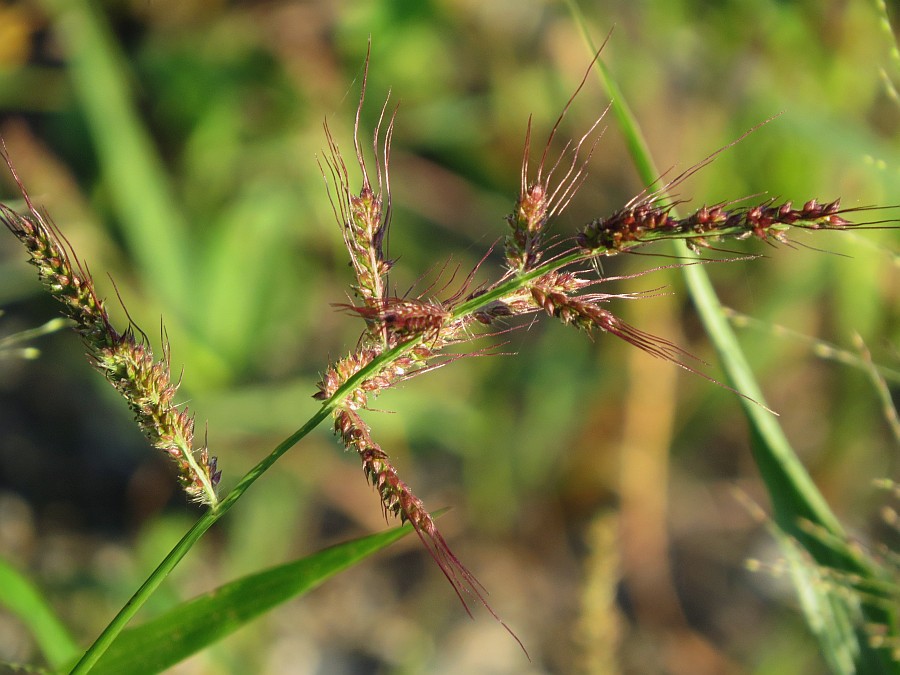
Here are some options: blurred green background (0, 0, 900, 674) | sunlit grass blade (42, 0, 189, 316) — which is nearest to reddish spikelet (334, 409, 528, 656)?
blurred green background (0, 0, 900, 674)

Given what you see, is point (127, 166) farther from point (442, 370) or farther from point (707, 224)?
point (707, 224)

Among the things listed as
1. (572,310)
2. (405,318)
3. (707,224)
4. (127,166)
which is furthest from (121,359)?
(127,166)

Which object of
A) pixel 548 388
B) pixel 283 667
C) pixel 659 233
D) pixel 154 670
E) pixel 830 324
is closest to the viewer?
pixel 659 233

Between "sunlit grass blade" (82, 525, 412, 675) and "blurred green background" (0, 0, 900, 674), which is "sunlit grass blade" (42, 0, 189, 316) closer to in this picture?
"blurred green background" (0, 0, 900, 674)

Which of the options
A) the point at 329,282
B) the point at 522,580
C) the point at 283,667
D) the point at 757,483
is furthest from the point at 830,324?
the point at 283,667

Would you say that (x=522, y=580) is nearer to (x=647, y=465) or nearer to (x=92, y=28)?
(x=647, y=465)

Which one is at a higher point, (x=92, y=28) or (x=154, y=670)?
(x=92, y=28)
